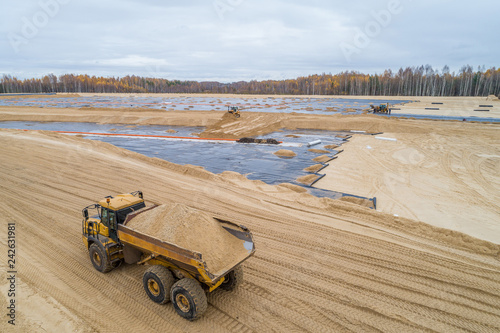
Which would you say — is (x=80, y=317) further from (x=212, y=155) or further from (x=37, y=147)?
(x=37, y=147)

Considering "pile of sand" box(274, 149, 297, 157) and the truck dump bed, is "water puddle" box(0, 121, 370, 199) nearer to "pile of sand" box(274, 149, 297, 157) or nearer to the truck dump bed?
"pile of sand" box(274, 149, 297, 157)

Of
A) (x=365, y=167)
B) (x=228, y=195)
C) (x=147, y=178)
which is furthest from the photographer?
(x=365, y=167)

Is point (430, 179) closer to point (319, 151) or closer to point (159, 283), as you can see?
point (319, 151)

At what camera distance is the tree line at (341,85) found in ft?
336

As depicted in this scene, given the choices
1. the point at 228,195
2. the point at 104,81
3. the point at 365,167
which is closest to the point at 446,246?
the point at 228,195

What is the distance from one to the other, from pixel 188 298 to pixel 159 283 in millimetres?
849

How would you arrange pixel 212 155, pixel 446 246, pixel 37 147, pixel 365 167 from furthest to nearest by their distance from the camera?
→ 1. pixel 212 155
2. pixel 37 147
3. pixel 365 167
4. pixel 446 246

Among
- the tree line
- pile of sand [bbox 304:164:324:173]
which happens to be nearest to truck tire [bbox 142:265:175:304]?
pile of sand [bbox 304:164:324:173]

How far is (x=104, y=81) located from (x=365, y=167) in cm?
18214

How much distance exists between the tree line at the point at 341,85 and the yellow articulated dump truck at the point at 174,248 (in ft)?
392

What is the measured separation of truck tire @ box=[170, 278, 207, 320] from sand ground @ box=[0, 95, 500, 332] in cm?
28

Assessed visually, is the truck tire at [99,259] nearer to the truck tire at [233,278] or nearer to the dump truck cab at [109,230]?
the dump truck cab at [109,230]

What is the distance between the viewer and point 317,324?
5.75 meters

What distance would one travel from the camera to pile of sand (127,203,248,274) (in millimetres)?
5781
